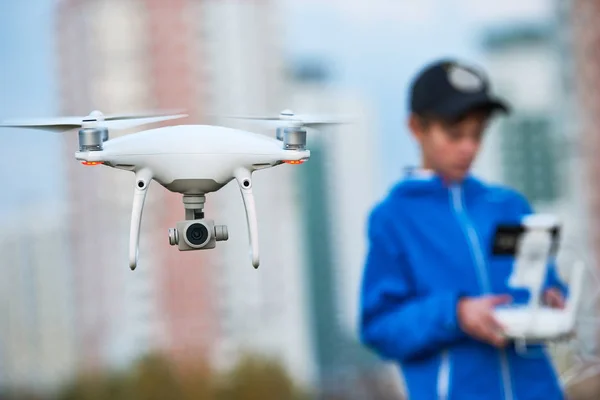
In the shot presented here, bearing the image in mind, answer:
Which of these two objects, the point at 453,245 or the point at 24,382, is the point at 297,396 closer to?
the point at 24,382

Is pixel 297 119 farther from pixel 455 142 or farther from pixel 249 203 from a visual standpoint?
pixel 455 142

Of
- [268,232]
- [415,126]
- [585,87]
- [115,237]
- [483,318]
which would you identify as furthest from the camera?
[585,87]

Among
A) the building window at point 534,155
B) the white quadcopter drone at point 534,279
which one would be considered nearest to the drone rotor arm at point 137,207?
the white quadcopter drone at point 534,279

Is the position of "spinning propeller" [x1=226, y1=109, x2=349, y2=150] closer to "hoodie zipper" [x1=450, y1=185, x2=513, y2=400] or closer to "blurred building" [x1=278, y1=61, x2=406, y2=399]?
"hoodie zipper" [x1=450, y1=185, x2=513, y2=400]

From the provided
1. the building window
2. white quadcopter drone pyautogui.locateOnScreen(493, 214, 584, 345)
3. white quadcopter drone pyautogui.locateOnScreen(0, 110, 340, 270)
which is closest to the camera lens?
white quadcopter drone pyautogui.locateOnScreen(0, 110, 340, 270)

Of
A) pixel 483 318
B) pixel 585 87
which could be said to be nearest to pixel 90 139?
pixel 483 318

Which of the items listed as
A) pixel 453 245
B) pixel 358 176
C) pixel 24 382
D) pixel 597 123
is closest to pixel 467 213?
Result: pixel 453 245

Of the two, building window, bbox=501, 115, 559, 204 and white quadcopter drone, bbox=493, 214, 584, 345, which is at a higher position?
white quadcopter drone, bbox=493, 214, 584, 345
